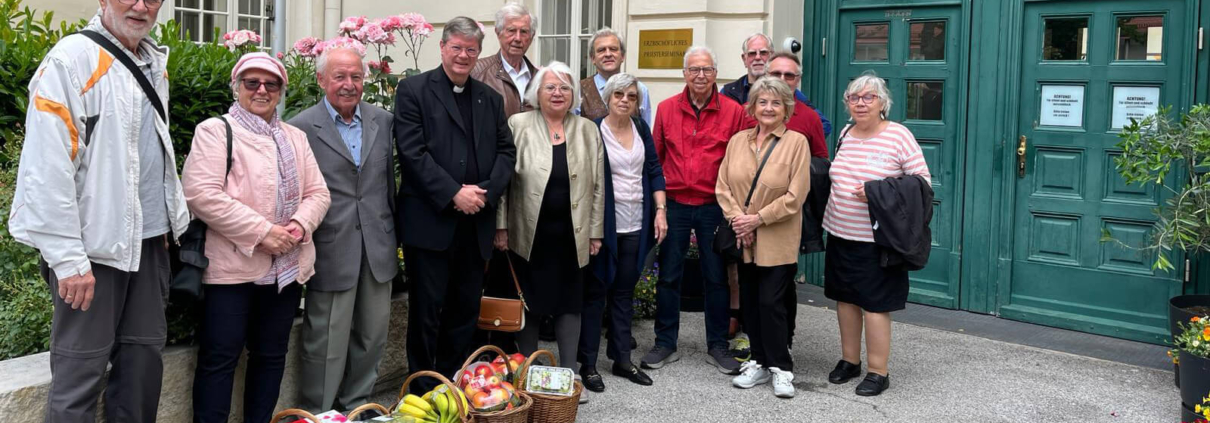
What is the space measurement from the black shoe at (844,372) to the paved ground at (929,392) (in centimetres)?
5

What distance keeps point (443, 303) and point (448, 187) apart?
650 millimetres

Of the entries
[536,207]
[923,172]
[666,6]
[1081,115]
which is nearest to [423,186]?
[536,207]

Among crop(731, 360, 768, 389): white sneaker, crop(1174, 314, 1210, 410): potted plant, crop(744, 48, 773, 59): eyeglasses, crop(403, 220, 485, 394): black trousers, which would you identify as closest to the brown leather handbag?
crop(403, 220, 485, 394): black trousers

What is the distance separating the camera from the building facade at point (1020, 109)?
21.3 ft

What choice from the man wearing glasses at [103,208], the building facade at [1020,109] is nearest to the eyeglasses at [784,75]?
the building facade at [1020,109]

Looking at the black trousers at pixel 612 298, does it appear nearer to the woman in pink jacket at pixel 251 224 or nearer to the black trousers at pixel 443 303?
the black trousers at pixel 443 303

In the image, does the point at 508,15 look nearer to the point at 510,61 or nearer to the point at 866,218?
the point at 510,61

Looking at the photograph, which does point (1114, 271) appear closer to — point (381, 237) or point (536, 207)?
point (536, 207)

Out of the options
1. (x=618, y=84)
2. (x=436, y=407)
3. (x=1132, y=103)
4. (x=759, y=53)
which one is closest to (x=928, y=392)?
(x=759, y=53)

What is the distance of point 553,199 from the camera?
5.18 meters

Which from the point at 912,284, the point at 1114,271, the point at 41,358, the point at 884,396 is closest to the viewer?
the point at 41,358

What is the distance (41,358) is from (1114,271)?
6133mm

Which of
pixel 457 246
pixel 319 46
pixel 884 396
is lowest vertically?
pixel 884 396

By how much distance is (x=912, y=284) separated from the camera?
764 centimetres
